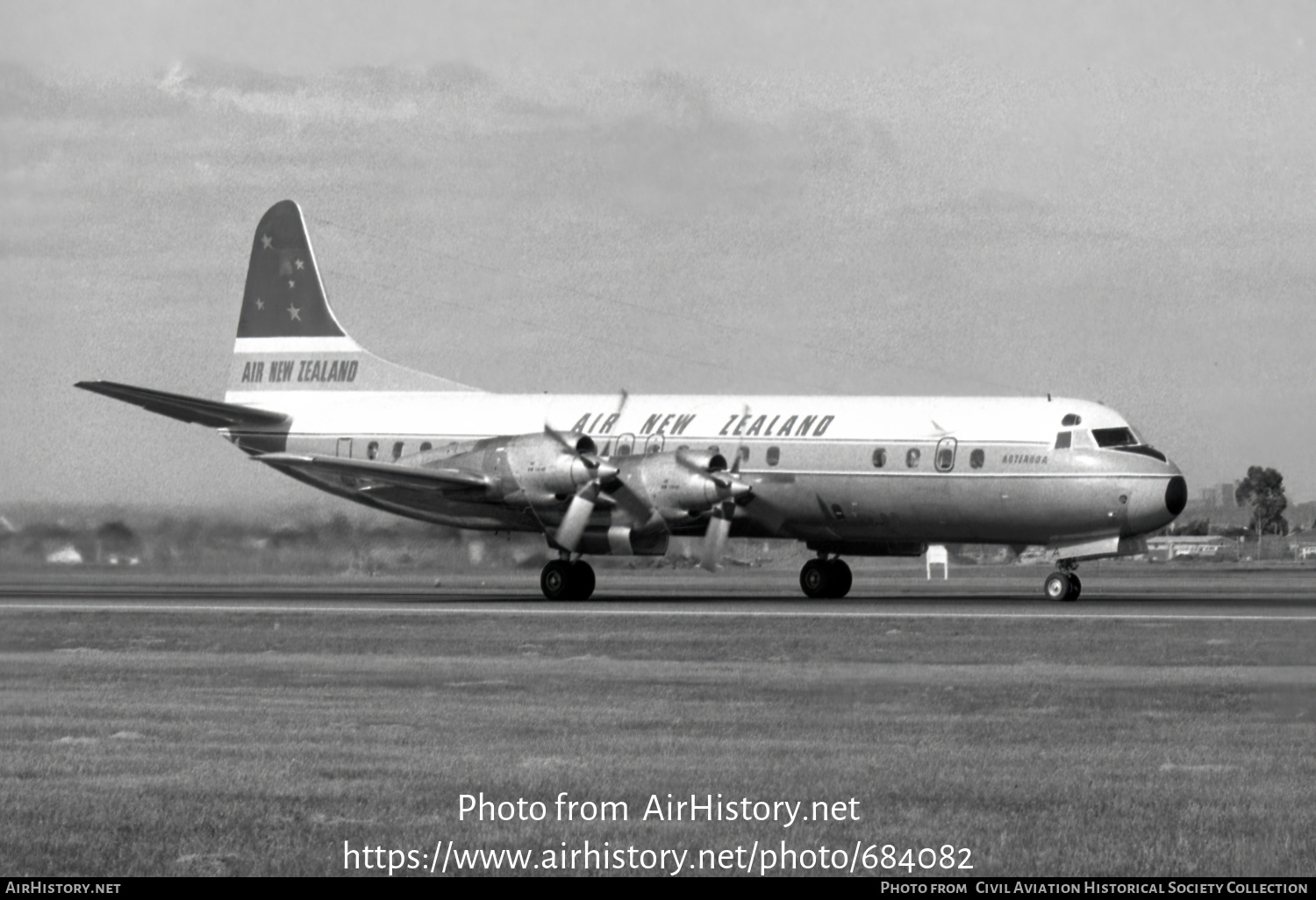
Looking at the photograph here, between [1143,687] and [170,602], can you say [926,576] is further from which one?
[1143,687]

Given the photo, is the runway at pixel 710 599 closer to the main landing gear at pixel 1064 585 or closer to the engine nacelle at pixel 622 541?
the main landing gear at pixel 1064 585

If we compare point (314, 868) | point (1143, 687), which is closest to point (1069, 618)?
point (1143, 687)

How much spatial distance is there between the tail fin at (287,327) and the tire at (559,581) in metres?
10.5

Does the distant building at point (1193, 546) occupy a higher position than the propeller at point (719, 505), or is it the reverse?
the distant building at point (1193, 546)

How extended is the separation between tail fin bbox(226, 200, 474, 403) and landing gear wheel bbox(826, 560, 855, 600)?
46.1 ft

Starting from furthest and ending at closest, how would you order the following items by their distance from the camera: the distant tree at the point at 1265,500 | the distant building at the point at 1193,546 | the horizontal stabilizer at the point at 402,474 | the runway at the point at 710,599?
1. the distant tree at the point at 1265,500
2. the distant building at the point at 1193,546
3. the horizontal stabilizer at the point at 402,474
4. the runway at the point at 710,599

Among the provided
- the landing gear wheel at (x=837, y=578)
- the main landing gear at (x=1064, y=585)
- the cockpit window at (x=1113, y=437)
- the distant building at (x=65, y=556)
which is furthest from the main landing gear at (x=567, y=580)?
the distant building at (x=65, y=556)

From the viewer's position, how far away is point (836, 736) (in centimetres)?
1705

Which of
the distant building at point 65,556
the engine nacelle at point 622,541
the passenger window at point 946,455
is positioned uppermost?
the passenger window at point 946,455

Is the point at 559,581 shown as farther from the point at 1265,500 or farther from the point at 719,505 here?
the point at 1265,500

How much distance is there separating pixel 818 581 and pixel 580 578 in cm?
584

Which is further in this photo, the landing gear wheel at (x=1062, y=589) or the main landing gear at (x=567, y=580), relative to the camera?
the main landing gear at (x=567, y=580)

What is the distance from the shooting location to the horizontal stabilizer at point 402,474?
138 ft
